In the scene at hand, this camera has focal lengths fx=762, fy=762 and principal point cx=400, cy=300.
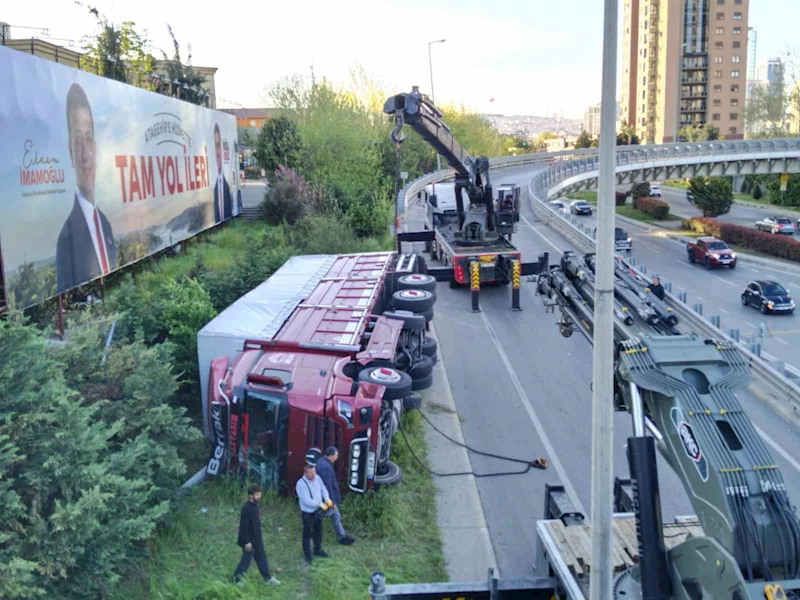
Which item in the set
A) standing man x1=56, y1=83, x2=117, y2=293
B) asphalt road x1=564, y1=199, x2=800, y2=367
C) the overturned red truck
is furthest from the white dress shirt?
asphalt road x1=564, y1=199, x2=800, y2=367

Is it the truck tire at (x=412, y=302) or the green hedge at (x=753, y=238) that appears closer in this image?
the truck tire at (x=412, y=302)

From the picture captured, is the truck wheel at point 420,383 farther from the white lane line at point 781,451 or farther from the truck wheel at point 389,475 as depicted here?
the white lane line at point 781,451

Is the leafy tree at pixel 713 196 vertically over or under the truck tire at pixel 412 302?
under

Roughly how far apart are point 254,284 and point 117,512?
10173 mm

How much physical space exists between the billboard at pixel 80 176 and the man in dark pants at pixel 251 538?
6.87 metres

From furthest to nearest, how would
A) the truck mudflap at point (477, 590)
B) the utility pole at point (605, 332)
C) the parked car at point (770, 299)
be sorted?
the parked car at point (770, 299) → the truck mudflap at point (477, 590) → the utility pole at point (605, 332)

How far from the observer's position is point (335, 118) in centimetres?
4041

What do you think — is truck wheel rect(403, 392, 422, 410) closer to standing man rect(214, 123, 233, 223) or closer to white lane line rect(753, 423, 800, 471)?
white lane line rect(753, 423, 800, 471)

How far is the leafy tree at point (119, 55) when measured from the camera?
27266 millimetres

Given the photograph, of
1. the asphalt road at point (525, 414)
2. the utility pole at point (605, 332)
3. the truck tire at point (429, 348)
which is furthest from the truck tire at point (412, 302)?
the utility pole at point (605, 332)

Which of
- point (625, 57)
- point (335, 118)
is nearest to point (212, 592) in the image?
point (335, 118)

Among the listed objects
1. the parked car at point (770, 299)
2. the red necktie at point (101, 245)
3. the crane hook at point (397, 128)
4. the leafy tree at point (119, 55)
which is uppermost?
Answer: the leafy tree at point (119, 55)

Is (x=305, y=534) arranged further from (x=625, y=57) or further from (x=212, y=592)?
(x=625, y=57)

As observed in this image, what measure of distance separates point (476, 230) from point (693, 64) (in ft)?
313
